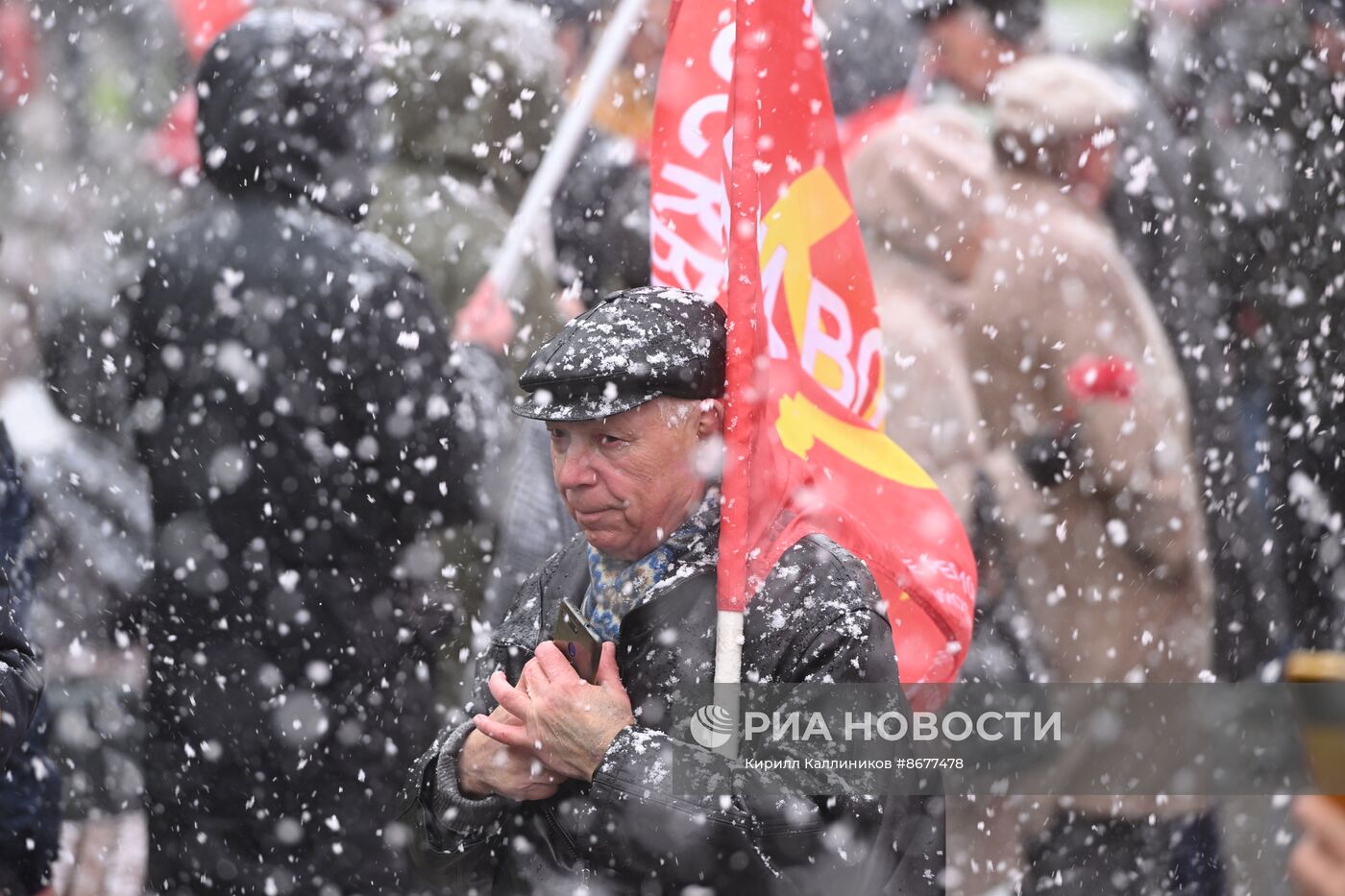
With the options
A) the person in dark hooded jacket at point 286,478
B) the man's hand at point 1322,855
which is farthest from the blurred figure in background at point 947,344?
the man's hand at point 1322,855

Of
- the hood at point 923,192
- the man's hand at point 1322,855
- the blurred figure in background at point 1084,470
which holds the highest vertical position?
the hood at point 923,192

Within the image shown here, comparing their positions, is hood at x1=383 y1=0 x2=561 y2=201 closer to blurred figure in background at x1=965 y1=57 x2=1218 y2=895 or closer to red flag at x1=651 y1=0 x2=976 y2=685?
red flag at x1=651 y1=0 x2=976 y2=685

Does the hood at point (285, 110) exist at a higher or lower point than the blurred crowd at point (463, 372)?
higher

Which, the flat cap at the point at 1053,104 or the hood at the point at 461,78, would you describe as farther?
the flat cap at the point at 1053,104

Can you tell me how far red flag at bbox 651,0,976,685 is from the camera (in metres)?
2.03

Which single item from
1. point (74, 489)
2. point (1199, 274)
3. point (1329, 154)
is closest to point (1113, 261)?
point (1199, 274)

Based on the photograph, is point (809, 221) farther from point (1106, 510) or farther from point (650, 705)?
point (1106, 510)

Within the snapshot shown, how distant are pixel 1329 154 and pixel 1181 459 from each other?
1.05m

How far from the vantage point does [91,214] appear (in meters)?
4.37

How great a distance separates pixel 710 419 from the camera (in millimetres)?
2059

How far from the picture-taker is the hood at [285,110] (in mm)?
3133

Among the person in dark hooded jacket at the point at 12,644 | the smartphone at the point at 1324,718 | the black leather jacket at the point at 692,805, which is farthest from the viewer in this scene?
the person in dark hooded jacket at the point at 12,644

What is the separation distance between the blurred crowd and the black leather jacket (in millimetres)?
1217

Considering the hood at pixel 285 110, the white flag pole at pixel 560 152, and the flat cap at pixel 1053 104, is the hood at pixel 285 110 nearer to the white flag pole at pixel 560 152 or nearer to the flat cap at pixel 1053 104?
the white flag pole at pixel 560 152
